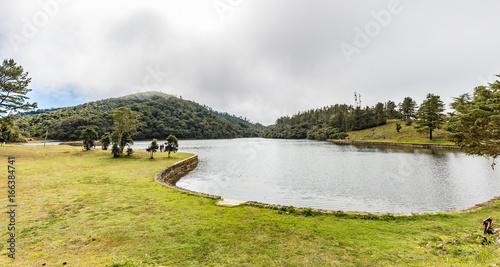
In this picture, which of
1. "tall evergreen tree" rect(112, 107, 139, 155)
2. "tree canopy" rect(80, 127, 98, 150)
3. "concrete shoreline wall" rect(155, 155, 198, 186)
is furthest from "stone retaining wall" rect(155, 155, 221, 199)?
"tree canopy" rect(80, 127, 98, 150)

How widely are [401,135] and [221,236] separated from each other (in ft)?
288

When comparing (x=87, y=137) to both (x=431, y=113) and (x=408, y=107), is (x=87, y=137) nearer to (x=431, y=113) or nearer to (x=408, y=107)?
(x=431, y=113)

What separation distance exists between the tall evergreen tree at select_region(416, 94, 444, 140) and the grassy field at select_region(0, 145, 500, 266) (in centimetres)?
6706

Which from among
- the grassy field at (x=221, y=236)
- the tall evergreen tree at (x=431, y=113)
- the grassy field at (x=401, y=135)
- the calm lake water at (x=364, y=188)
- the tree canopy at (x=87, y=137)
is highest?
the tall evergreen tree at (x=431, y=113)

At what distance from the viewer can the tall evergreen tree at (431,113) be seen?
6113 centimetres

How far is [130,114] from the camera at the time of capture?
3453 cm

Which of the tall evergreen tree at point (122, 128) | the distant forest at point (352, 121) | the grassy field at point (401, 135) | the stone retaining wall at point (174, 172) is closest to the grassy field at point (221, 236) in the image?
the stone retaining wall at point (174, 172)

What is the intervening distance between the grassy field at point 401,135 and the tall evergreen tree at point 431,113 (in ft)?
9.28

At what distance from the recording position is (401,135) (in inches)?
2933

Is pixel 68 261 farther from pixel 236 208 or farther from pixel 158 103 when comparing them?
pixel 158 103

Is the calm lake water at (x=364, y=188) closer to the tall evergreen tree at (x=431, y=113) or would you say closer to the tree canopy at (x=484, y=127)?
the tree canopy at (x=484, y=127)

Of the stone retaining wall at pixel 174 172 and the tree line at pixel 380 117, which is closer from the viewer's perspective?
the stone retaining wall at pixel 174 172

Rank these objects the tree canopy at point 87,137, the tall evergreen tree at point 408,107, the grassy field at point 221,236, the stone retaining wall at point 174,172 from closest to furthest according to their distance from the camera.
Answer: the grassy field at point 221,236 → the stone retaining wall at point 174,172 → the tree canopy at point 87,137 → the tall evergreen tree at point 408,107

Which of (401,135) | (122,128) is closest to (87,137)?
(122,128)
